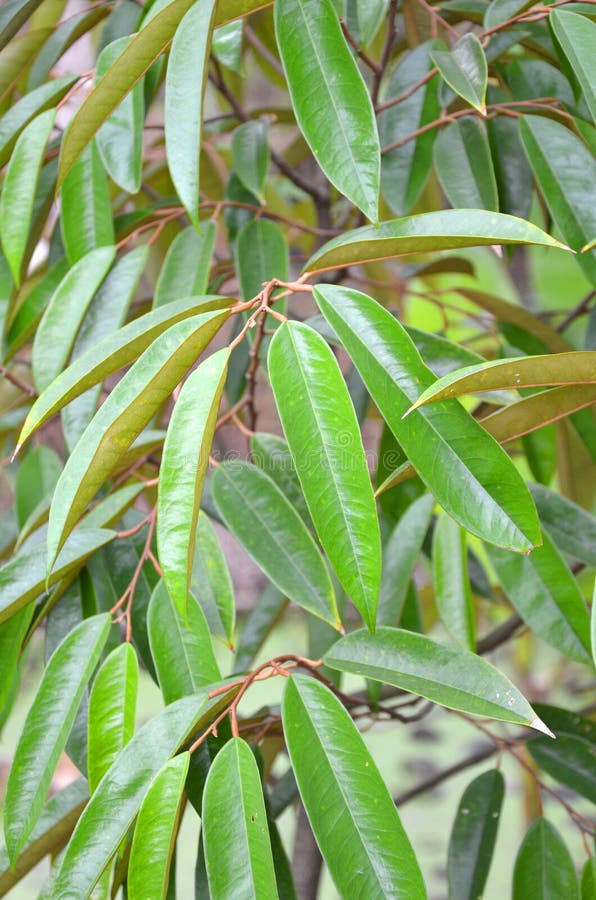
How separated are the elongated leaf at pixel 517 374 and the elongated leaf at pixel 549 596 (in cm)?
A: 17

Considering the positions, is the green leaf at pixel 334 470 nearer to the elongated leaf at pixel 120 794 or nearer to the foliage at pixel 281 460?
the foliage at pixel 281 460

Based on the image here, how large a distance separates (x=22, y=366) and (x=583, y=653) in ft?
2.34

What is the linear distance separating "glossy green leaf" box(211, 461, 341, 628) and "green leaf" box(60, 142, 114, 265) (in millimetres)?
199

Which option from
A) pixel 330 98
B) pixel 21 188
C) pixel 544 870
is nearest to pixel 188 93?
pixel 330 98

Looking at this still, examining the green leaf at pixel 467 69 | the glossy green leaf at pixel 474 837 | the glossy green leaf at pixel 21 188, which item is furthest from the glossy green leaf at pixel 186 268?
the glossy green leaf at pixel 474 837

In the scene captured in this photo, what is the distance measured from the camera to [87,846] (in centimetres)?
43

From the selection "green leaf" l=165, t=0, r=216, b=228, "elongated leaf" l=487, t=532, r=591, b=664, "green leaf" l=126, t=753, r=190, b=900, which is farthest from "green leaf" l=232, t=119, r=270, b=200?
"green leaf" l=126, t=753, r=190, b=900

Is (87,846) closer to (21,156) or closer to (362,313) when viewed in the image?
(362,313)

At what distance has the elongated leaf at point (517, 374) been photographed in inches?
14.9

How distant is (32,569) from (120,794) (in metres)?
0.16

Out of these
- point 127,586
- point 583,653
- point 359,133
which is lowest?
point 583,653

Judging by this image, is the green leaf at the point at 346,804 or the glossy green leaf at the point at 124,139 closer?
the green leaf at the point at 346,804

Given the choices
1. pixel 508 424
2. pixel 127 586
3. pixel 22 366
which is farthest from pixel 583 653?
pixel 22 366

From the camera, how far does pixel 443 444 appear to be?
42 cm
